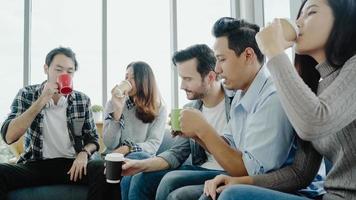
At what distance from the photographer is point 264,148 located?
1058 mm

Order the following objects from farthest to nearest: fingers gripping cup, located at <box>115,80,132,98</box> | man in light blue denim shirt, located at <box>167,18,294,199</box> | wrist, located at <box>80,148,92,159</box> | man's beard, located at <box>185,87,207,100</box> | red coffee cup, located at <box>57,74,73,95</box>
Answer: fingers gripping cup, located at <box>115,80,132,98</box>, wrist, located at <box>80,148,92,159</box>, red coffee cup, located at <box>57,74,73,95</box>, man's beard, located at <box>185,87,207,100</box>, man in light blue denim shirt, located at <box>167,18,294,199</box>

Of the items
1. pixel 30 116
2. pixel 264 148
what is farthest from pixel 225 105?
pixel 30 116

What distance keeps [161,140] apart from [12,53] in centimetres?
236

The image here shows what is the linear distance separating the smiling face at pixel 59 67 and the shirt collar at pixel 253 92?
4.17 feet

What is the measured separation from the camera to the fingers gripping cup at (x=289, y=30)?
101 cm

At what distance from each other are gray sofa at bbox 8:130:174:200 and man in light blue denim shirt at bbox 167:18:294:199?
757 mm

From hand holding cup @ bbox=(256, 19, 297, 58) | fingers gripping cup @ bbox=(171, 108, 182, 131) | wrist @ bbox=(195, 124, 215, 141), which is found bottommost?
wrist @ bbox=(195, 124, 215, 141)

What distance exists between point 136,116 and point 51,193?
0.77 metres

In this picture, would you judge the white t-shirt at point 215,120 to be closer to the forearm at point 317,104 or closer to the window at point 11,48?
the forearm at point 317,104

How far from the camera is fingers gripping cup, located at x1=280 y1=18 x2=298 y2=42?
3.32ft

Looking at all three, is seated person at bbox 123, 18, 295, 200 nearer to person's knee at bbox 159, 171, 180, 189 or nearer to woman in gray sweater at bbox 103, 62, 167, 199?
person's knee at bbox 159, 171, 180, 189

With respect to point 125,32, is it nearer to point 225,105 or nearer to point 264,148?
point 225,105

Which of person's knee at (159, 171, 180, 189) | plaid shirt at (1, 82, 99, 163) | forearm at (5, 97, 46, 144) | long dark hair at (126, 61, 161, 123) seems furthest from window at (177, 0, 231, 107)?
person's knee at (159, 171, 180, 189)

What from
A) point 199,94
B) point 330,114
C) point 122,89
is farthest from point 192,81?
point 330,114
